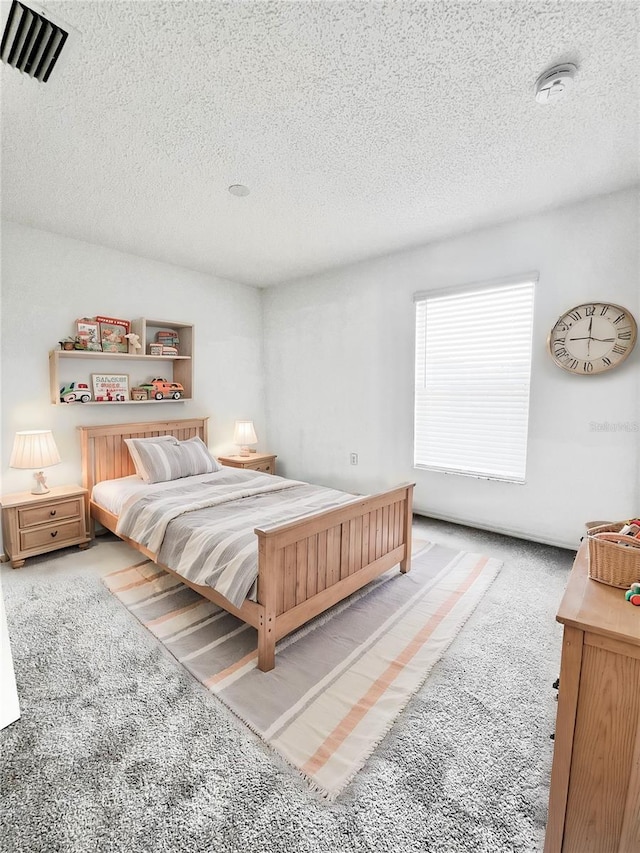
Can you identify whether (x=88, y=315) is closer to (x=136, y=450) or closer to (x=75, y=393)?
(x=75, y=393)

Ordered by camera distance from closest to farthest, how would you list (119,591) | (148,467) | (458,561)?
(119,591) → (458,561) → (148,467)

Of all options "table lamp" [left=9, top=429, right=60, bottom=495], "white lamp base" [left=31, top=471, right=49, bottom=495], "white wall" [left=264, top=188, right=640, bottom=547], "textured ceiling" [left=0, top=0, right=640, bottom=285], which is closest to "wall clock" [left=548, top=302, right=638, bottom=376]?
"white wall" [left=264, top=188, right=640, bottom=547]

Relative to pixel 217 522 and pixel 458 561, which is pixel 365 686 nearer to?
pixel 217 522

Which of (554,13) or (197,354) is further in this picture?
(197,354)

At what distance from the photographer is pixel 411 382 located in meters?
3.88

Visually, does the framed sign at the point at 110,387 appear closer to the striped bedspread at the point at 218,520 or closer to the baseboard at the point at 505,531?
the striped bedspread at the point at 218,520

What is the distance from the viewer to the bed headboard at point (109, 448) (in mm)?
3492

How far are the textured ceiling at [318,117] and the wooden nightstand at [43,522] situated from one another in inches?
85.9

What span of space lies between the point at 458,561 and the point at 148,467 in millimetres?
2701

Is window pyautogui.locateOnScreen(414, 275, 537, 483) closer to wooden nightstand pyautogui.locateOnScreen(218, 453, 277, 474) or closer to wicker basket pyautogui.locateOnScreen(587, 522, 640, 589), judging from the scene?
wooden nightstand pyautogui.locateOnScreen(218, 453, 277, 474)

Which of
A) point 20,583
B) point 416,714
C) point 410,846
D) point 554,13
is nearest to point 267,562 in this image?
point 416,714

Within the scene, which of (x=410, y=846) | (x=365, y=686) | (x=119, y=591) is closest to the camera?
(x=410, y=846)

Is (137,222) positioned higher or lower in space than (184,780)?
higher

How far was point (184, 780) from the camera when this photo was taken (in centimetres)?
136
